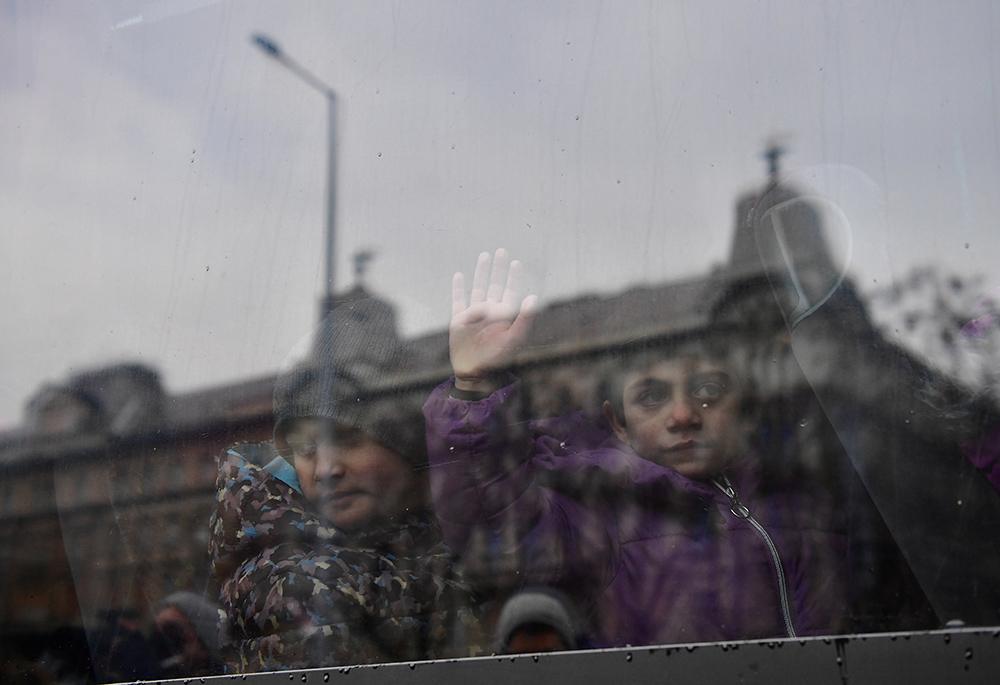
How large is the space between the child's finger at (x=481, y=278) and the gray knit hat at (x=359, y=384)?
0.17m

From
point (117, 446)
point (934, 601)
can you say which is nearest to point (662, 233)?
point (934, 601)

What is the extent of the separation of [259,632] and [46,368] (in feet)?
2.91

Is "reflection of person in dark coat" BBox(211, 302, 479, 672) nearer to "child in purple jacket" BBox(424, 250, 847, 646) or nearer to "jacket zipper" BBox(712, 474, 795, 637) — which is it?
"child in purple jacket" BBox(424, 250, 847, 646)

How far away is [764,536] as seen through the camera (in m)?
1.27

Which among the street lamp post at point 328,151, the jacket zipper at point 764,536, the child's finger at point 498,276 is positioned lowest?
the jacket zipper at point 764,536

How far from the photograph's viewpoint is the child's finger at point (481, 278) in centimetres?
148

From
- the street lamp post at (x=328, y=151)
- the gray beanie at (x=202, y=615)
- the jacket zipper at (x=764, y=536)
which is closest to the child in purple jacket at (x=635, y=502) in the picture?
the jacket zipper at (x=764, y=536)

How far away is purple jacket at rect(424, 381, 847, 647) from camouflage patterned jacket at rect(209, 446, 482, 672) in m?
0.08

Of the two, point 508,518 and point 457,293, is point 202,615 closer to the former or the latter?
point 508,518

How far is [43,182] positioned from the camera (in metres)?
1.96

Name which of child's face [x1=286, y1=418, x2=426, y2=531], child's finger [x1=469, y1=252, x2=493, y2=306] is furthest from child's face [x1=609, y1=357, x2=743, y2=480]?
child's face [x1=286, y1=418, x2=426, y2=531]

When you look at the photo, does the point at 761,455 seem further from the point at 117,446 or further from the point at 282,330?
the point at 117,446

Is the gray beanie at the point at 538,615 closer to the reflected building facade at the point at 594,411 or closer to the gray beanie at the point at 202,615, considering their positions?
the reflected building facade at the point at 594,411

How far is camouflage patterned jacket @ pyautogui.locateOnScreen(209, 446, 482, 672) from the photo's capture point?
142 cm
